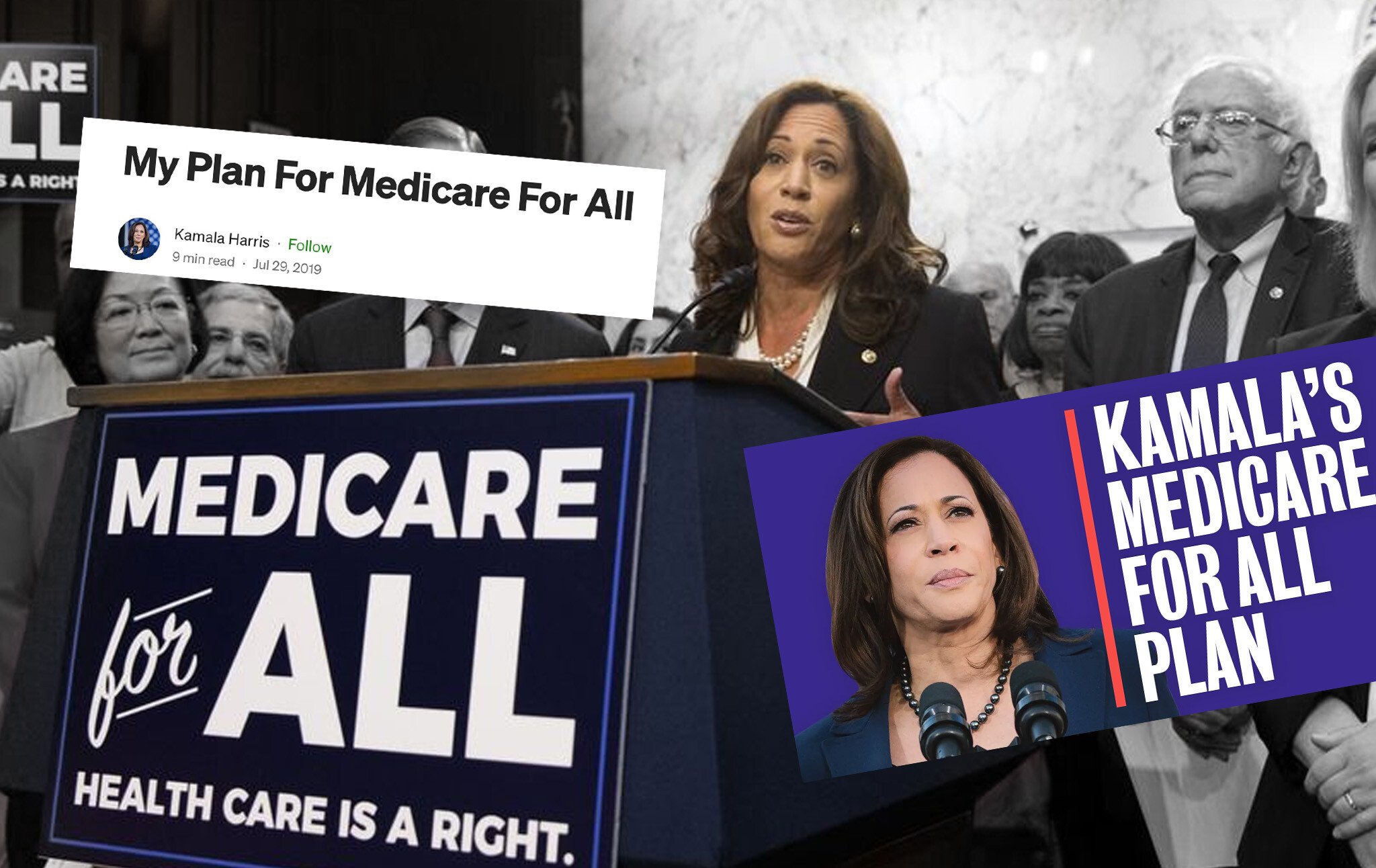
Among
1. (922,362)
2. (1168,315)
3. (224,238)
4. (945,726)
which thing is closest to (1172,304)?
(1168,315)

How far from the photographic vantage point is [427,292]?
2250mm

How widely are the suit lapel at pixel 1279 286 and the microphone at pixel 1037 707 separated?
3.86 feet

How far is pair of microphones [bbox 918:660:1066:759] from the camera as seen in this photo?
1.13 meters

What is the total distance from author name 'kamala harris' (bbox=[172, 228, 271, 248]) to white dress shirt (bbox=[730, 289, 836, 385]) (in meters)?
0.75

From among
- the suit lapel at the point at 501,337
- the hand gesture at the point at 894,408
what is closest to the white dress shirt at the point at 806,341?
the hand gesture at the point at 894,408

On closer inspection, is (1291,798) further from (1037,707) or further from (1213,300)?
(1213,300)

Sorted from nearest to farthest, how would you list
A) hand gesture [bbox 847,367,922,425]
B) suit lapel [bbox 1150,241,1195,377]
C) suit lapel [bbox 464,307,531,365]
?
hand gesture [bbox 847,367,922,425], suit lapel [bbox 1150,241,1195,377], suit lapel [bbox 464,307,531,365]

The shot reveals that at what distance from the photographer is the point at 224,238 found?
2.20 m

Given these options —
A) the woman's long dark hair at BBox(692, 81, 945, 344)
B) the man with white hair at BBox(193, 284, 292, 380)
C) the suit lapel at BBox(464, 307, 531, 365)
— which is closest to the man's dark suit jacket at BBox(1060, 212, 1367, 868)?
the woman's long dark hair at BBox(692, 81, 945, 344)

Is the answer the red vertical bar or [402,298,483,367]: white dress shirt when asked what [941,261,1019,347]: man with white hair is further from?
the red vertical bar

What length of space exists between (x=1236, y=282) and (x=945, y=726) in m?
1.43

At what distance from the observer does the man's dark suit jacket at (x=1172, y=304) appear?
7.18 feet

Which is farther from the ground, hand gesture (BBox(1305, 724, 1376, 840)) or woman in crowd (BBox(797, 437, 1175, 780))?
woman in crowd (BBox(797, 437, 1175, 780))

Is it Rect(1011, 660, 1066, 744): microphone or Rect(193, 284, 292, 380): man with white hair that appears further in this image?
Rect(193, 284, 292, 380): man with white hair
